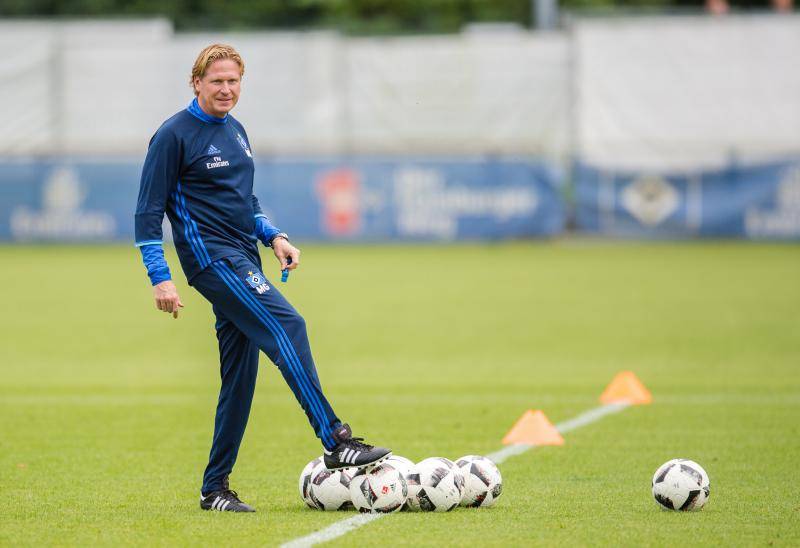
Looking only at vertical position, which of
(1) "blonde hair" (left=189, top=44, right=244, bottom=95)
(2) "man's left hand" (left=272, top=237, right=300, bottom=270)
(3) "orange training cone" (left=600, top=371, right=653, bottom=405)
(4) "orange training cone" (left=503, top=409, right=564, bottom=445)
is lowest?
(3) "orange training cone" (left=600, top=371, right=653, bottom=405)

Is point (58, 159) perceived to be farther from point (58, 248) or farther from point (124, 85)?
point (124, 85)

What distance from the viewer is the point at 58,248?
3309 cm

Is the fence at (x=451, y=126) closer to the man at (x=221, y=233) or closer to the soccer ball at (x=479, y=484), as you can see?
the soccer ball at (x=479, y=484)

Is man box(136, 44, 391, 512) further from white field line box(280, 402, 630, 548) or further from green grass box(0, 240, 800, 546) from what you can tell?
green grass box(0, 240, 800, 546)

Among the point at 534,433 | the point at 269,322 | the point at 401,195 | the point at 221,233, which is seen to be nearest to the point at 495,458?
the point at 534,433

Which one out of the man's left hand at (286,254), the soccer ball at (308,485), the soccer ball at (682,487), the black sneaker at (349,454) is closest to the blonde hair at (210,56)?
the man's left hand at (286,254)

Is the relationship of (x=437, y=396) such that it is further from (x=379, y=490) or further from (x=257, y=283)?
(x=257, y=283)

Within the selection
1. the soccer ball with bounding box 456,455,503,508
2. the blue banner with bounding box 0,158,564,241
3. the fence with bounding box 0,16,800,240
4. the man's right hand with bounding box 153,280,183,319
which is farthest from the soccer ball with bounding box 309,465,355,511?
the fence with bounding box 0,16,800,240

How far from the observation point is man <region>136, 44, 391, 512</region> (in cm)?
704

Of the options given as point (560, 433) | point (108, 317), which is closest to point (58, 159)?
point (108, 317)

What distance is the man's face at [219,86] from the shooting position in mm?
7125

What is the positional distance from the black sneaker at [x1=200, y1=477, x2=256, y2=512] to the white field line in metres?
0.63

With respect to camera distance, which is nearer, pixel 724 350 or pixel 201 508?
pixel 201 508

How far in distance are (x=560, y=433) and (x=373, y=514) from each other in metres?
3.40
